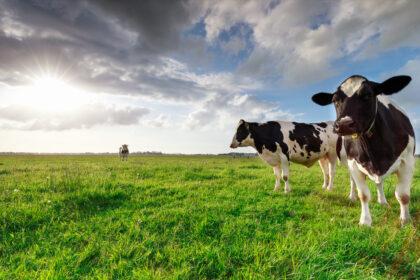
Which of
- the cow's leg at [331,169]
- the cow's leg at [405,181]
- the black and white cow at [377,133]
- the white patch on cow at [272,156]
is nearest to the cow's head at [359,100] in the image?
the black and white cow at [377,133]

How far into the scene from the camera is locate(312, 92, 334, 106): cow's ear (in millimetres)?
6527

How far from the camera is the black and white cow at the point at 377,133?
5.45 m

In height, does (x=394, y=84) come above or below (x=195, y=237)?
above

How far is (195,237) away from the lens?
514 cm

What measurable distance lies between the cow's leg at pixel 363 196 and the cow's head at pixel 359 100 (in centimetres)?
120

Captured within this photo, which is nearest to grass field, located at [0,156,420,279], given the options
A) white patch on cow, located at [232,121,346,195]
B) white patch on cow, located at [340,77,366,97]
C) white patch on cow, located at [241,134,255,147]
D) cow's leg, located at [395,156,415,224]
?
cow's leg, located at [395,156,415,224]

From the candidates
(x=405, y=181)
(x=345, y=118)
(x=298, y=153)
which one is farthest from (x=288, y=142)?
(x=345, y=118)

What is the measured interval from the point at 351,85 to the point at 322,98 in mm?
1029

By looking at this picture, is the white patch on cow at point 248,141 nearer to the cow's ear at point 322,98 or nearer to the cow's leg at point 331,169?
the cow's leg at point 331,169

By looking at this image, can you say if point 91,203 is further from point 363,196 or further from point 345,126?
point 363,196

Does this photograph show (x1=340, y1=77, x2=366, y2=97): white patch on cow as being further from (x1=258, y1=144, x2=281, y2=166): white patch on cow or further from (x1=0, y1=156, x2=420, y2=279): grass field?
(x1=258, y1=144, x2=281, y2=166): white patch on cow

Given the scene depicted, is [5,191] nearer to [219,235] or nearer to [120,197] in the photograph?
[120,197]

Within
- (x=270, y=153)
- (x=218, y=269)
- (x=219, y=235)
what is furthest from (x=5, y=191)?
(x=270, y=153)

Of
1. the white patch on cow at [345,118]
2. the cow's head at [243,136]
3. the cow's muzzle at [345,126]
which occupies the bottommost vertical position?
the cow's muzzle at [345,126]
